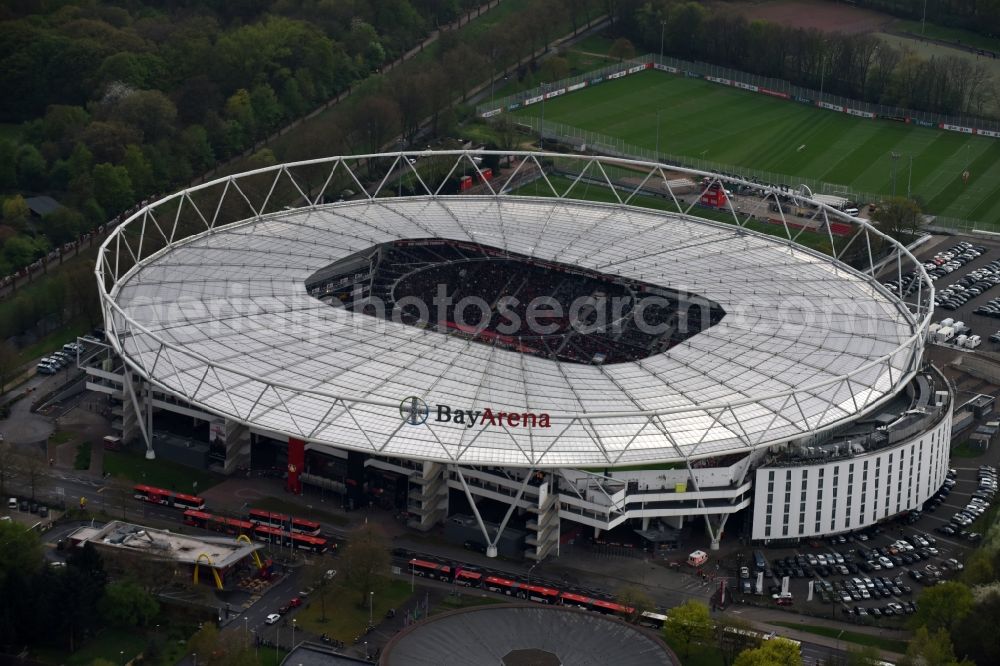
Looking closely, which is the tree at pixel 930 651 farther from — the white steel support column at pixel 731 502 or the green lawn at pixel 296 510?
the green lawn at pixel 296 510

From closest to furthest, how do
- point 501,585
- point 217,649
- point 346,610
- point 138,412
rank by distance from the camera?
point 217,649 < point 346,610 < point 501,585 < point 138,412

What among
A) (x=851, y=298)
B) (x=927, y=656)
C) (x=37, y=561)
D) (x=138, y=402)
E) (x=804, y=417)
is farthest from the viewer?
(x=851, y=298)

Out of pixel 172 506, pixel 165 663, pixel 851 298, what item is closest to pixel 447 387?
pixel 172 506

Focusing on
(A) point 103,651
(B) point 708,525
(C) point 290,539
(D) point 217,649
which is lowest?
(A) point 103,651

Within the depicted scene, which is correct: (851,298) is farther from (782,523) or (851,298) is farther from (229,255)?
(229,255)

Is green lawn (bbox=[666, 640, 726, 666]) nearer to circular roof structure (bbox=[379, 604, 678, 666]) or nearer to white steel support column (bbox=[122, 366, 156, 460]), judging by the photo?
circular roof structure (bbox=[379, 604, 678, 666])

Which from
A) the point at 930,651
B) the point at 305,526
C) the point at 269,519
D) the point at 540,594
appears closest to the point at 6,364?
the point at 269,519

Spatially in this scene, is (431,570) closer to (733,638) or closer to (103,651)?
(733,638)
